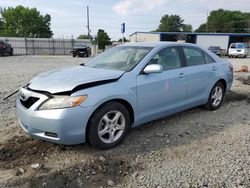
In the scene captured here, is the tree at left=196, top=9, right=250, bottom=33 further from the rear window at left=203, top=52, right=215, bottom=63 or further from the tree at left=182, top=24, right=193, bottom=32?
the rear window at left=203, top=52, right=215, bottom=63

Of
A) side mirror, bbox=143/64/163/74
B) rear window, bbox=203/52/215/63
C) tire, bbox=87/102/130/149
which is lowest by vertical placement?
tire, bbox=87/102/130/149

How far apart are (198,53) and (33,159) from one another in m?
3.70

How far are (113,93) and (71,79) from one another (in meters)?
0.62

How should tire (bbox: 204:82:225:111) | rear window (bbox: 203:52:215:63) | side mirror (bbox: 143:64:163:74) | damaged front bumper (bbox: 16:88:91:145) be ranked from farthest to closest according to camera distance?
tire (bbox: 204:82:225:111) → rear window (bbox: 203:52:215:63) → side mirror (bbox: 143:64:163:74) → damaged front bumper (bbox: 16:88:91:145)

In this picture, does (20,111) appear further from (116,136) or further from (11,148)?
(116,136)

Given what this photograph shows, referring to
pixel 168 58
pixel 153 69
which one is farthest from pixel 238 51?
pixel 153 69

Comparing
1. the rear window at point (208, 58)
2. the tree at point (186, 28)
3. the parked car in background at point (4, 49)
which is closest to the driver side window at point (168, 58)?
the rear window at point (208, 58)

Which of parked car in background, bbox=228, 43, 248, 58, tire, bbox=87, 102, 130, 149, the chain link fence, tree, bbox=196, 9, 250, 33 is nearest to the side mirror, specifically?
tire, bbox=87, 102, 130, 149

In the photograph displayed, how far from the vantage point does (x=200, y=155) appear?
3.73 meters

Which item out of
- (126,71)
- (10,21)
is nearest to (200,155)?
(126,71)

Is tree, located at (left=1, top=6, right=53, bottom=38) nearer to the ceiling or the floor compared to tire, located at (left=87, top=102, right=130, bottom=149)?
nearer to the ceiling

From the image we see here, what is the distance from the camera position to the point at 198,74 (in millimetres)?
5164

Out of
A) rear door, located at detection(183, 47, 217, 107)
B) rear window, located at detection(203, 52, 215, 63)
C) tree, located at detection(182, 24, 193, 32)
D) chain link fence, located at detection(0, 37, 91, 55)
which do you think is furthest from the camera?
tree, located at detection(182, 24, 193, 32)

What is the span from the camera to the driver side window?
14.8 feet
